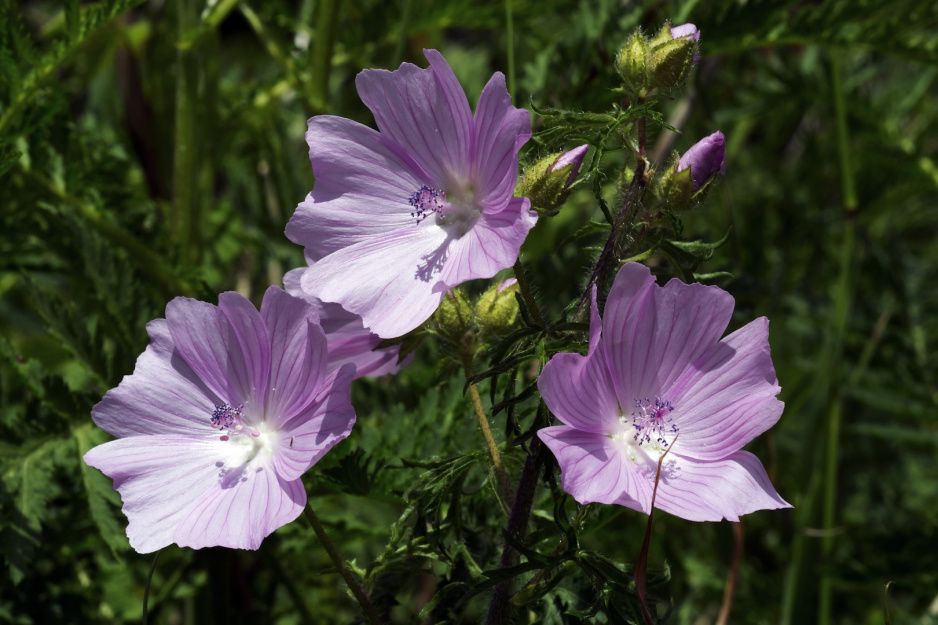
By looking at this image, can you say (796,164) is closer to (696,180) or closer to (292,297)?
(696,180)

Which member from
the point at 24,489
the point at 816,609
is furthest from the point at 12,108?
the point at 816,609

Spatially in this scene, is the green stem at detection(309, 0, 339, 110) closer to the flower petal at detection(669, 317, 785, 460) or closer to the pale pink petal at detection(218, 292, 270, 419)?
the pale pink petal at detection(218, 292, 270, 419)

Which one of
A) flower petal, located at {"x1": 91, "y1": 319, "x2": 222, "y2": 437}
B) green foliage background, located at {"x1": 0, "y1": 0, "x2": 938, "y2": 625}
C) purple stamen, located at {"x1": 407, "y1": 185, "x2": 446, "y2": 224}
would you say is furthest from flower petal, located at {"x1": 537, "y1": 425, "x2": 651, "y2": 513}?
flower petal, located at {"x1": 91, "y1": 319, "x2": 222, "y2": 437}

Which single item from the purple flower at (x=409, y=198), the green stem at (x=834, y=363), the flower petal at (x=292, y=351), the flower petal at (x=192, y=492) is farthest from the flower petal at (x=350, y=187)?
the green stem at (x=834, y=363)

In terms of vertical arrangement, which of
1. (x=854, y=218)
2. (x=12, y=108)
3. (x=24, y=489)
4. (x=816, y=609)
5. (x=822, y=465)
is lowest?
(x=816, y=609)

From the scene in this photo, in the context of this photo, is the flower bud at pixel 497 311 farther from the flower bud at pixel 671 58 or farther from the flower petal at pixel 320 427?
the flower bud at pixel 671 58

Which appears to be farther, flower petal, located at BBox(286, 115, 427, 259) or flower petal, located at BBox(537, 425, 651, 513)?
flower petal, located at BBox(286, 115, 427, 259)

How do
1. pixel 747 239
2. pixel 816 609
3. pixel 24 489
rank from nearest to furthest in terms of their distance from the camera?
pixel 24 489 < pixel 816 609 < pixel 747 239
